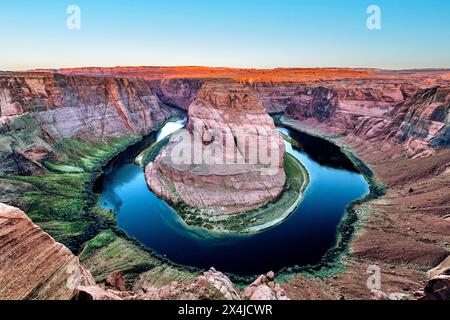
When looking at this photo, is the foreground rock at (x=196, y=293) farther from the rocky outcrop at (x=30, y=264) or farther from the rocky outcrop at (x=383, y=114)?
the rocky outcrop at (x=383, y=114)

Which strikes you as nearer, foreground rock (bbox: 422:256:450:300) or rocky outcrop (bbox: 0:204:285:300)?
rocky outcrop (bbox: 0:204:285:300)

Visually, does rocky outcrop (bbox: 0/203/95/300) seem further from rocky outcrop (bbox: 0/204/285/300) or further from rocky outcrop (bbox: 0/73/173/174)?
rocky outcrop (bbox: 0/73/173/174)

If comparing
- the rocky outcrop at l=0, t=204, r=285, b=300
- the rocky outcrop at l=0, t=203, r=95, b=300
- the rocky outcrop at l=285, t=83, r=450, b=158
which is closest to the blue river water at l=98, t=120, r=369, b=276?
the rocky outcrop at l=285, t=83, r=450, b=158

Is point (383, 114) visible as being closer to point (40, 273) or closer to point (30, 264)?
point (40, 273)

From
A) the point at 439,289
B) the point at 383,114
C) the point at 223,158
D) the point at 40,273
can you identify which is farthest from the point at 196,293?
the point at 383,114

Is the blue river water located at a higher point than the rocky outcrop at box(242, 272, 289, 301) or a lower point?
lower

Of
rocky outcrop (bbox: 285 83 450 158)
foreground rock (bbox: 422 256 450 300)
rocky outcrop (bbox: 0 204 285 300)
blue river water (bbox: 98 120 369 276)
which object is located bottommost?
blue river water (bbox: 98 120 369 276)

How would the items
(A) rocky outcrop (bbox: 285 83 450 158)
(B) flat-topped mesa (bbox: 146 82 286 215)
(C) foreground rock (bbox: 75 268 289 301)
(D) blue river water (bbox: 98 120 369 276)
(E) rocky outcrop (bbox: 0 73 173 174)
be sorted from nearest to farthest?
(C) foreground rock (bbox: 75 268 289 301) < (D) blue river water (bbox: 98 120 369 276) < (B) flat-topped mesa (bbox: 146 82 286 215) < (E) rocky outcrop (bbox: 0 73 173 174) < (A) rocky outcrop (bbox: 285 83 450 158)

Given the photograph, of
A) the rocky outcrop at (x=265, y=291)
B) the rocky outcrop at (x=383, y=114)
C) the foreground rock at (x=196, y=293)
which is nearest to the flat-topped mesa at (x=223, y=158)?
the rocky outcrop at (x=265, y=291)
